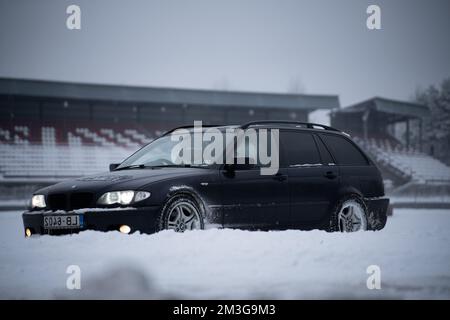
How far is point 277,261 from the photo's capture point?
21.7 ft

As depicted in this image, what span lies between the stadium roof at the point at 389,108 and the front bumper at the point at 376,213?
36.6m

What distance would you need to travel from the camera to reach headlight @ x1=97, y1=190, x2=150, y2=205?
734 cm

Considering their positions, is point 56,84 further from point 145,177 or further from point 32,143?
point 145,177

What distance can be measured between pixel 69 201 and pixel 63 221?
0.84 feet

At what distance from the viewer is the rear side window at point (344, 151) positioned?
9552mm

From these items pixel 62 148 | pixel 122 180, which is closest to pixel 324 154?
pixel 122 180

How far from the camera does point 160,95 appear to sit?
42031 millimetres

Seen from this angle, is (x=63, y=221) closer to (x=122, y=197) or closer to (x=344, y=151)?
(x=122, y=197)

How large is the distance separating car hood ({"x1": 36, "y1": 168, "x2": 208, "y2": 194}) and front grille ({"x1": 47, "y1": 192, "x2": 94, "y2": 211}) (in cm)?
5

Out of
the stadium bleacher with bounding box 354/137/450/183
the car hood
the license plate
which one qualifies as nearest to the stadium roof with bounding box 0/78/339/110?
the stadium bleacher with bounding box 354/137/450/183

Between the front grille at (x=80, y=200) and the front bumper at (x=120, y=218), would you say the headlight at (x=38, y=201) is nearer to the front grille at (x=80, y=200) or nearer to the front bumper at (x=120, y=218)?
the front grille at (x=80, y=200)

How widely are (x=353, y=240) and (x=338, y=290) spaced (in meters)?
2.44

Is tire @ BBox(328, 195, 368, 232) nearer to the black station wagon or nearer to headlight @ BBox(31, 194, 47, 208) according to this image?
the black station wagon

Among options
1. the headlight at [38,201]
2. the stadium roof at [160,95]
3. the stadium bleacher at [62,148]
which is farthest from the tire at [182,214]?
the stadium roof at [160,95]
